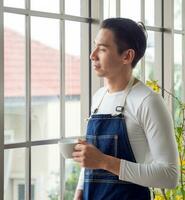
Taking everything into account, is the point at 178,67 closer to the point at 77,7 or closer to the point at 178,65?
the point at 178,65

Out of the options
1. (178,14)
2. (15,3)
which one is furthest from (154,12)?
(15,3)

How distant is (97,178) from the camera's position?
1.78 meters

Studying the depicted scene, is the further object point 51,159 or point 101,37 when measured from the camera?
point 51,159

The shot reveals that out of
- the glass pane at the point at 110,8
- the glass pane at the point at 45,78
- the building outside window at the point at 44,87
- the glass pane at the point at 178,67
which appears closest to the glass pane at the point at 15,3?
the building outside window at the point at 44,87

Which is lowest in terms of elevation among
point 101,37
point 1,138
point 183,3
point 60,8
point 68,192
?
point 68,192

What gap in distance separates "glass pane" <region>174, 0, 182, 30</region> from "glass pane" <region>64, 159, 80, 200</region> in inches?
59.1

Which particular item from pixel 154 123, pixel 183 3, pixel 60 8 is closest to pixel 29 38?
pixel 60 8

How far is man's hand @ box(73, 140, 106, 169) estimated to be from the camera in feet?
5.52

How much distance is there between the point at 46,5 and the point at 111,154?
3.27 feet

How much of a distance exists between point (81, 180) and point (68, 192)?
65 cm

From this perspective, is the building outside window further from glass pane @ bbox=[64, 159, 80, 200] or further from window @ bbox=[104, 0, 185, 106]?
window @ bbox=[104, 0, 185, 106]

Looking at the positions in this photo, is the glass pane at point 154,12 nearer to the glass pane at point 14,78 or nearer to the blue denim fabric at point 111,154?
the glass pane at point 14,78

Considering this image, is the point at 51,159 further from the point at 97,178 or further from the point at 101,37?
the point at 101,37

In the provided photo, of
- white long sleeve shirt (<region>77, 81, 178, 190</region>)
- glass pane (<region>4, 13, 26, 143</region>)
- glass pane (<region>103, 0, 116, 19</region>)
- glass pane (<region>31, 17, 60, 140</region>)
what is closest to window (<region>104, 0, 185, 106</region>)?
glass pane (<region>103, 0, 116, 19</region>)
